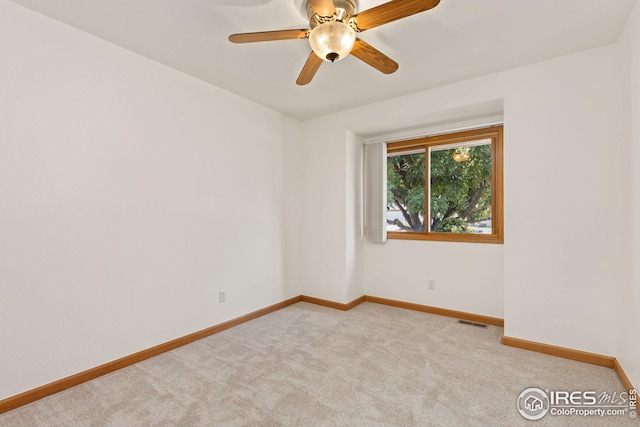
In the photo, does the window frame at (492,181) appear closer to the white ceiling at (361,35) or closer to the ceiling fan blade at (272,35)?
the white ceiling at (361,35)

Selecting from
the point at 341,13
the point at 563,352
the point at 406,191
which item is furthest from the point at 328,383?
the point at 406,191

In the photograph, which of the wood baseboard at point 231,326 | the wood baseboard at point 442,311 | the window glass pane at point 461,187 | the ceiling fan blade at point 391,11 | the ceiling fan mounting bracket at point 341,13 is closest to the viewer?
the ceiling fan blade at point 391,11

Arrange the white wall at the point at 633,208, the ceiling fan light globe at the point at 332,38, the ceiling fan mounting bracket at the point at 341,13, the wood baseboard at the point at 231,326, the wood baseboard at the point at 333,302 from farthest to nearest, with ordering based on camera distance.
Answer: the wood baseboard at the point at 333,302
the wood baseboard at the point at 231,326
the white wall at the point at 633,208
the ceiling fan mounting bracket at the point at 341,13
the ceiling fan light globe at the point at 332,38

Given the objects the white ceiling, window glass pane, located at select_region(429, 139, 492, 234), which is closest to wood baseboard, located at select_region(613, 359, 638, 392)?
window glass pane, located at select_region(429, 139, 492, 234)

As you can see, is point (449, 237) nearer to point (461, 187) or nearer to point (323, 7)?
point (461, 187)

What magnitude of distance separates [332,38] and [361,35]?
75cm

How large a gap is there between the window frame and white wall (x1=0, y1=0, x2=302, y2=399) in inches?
83.2

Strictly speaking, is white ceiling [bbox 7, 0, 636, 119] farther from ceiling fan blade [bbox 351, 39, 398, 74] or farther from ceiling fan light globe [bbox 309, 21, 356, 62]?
ceiling fan light globe [bbox 309, 21, 356, 62]

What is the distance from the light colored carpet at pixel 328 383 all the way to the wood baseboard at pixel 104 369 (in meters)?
0.05

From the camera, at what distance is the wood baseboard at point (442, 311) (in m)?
3.32

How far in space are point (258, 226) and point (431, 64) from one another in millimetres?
2399

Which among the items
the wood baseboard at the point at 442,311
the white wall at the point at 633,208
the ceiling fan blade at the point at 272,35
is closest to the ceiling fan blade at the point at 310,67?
the ceiling fan blade at the point at 272,35

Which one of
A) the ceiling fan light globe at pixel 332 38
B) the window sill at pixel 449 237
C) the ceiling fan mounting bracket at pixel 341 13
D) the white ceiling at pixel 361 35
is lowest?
the window sill at pixel 449 237

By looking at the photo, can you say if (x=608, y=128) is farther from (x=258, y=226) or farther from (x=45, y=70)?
(x=45, y=70)
